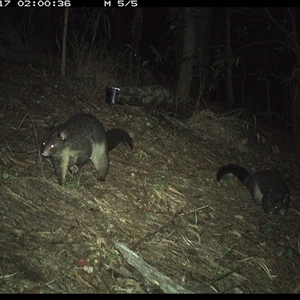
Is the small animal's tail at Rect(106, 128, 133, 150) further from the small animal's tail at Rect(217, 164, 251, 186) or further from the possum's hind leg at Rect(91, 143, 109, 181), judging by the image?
the small animal's tail at Rect(217, 164, 251, 186)

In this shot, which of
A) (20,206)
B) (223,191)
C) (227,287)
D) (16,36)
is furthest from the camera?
(16,36)

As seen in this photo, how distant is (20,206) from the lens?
14.3ft

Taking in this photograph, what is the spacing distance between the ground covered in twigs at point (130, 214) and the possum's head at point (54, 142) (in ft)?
1.04

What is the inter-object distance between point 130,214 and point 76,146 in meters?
1.24

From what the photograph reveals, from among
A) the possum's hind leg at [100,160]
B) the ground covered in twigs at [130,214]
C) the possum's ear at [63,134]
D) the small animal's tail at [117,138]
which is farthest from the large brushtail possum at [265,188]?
the possum's ear at [63,134]

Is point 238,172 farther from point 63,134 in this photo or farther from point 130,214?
point 63,134

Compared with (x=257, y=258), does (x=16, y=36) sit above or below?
above

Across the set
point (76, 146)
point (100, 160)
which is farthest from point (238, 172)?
point (76, 146)

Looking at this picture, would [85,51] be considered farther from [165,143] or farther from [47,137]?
[47,137]

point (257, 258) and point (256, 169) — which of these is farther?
point (256, 169)

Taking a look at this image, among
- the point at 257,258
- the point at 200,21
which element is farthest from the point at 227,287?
the point at 200,21

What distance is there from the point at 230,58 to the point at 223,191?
2665mm

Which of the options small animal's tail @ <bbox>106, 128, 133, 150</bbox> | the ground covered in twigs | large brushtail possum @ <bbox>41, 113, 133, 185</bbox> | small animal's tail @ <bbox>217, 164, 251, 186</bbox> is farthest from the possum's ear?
small animal's tail @ <bbox>217, 164, 251, 186</bbox>

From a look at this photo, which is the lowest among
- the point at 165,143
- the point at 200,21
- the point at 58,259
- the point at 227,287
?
the point at 227,287
